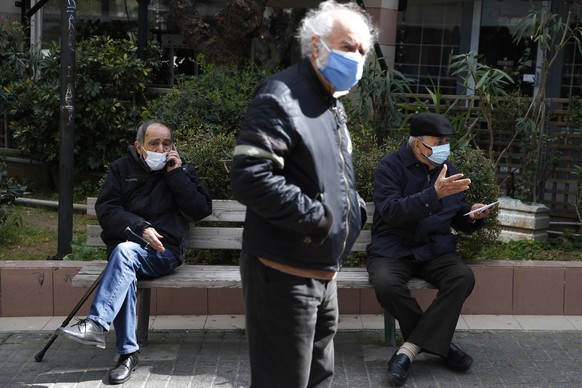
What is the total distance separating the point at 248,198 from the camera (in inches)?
Result: 128

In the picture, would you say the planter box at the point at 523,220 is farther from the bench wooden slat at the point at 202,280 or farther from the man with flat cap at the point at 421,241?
the bench wooden slat at the point at 202,280

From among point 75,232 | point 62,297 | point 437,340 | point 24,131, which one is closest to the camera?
point 437,340

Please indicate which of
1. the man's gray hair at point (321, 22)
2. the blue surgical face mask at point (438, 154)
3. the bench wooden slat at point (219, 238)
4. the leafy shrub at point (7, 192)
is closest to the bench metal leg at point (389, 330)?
the bench wooden slat at point (219, 238)

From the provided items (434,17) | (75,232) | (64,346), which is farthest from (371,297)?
(434,17)

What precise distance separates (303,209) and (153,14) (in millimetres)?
9340

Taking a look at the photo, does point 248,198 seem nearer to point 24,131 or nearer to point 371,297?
point 371,297

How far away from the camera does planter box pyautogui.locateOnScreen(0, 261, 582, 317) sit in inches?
229

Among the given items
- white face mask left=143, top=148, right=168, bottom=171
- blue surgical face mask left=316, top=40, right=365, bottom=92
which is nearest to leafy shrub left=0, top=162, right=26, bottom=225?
white face mask left=143, top=148, right=168, bottom=171

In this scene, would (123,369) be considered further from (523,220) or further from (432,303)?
(523,220)

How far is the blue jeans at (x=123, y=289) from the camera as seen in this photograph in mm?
4793

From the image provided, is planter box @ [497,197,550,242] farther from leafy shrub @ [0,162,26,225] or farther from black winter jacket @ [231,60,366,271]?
black winter jacket @ [231,60,366,271]

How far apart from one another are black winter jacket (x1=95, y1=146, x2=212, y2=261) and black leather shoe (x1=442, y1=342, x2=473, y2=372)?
1608 millimetres

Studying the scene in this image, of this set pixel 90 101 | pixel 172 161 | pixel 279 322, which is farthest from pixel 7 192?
pixel 279 322

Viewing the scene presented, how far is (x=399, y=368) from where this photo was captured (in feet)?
15.9
